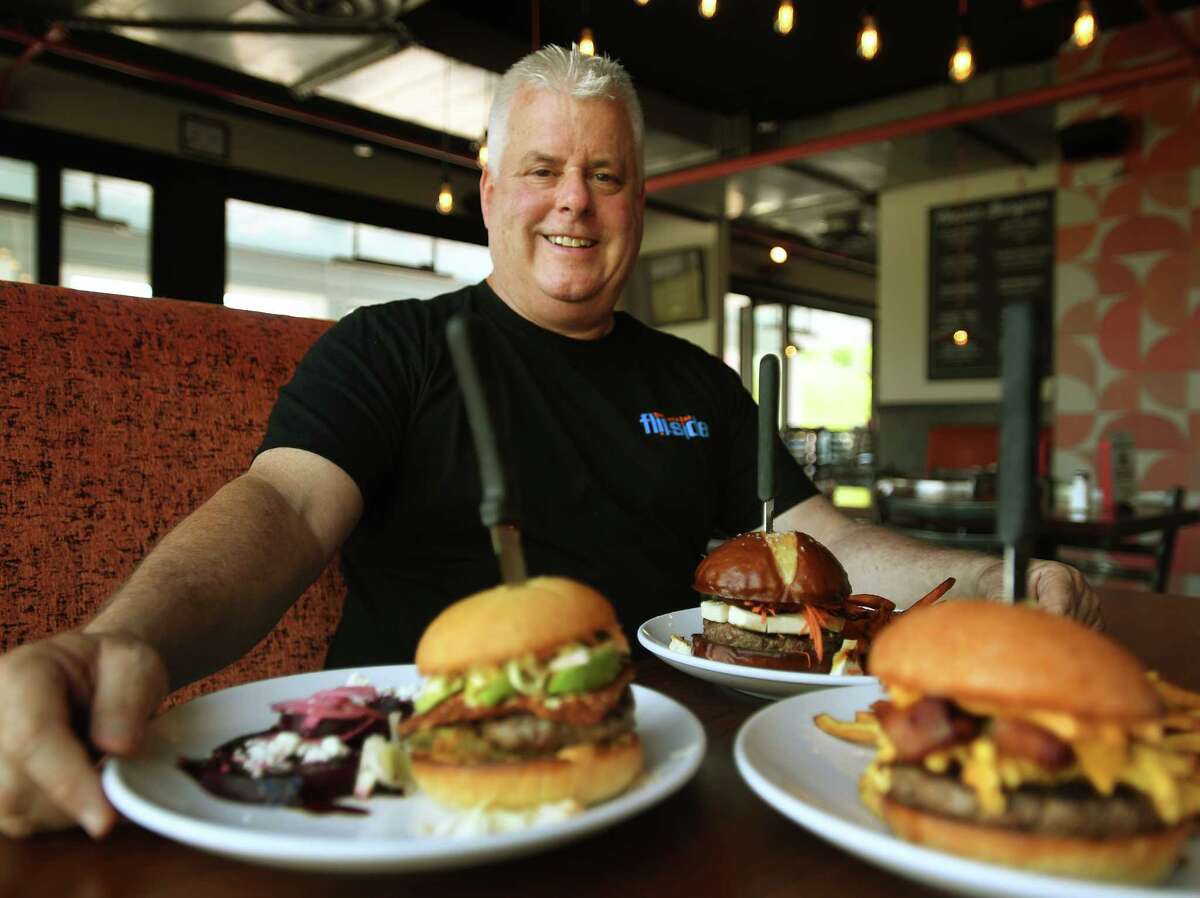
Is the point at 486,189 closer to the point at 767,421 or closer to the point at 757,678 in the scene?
the point at 767,421

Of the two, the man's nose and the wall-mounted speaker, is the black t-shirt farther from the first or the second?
the wall-mounted speaker

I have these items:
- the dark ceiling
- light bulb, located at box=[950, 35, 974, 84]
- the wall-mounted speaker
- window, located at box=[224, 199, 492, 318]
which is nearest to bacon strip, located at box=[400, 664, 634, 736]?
light bulb, located at box=[950, 35, 974, 84]

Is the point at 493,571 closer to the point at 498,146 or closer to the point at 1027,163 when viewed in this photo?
the point at 498,146

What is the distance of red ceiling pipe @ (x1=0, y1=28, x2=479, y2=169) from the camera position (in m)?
5.33

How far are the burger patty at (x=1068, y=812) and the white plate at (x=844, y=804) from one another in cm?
4

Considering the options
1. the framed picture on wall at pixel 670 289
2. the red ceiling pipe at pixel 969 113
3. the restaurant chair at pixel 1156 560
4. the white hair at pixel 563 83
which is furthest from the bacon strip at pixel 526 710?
the framed picture on wall at pixel 670 289

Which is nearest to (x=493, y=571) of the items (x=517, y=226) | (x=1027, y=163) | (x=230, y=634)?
(x=230, y=634)

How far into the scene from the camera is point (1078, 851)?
0.60m

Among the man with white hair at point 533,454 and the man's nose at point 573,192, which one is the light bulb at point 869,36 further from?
the man's nose at point 573,192

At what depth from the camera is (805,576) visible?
4.17 feet

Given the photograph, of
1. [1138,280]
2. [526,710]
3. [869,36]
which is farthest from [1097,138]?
[526,710]

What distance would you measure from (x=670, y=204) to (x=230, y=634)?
30.6 ft

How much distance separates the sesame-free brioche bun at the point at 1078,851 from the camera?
599mm

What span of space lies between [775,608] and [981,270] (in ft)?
27.9
